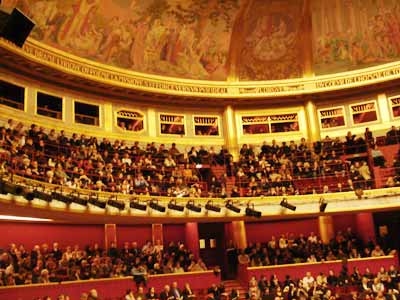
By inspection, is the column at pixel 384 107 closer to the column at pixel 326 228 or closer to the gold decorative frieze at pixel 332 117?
the gold decorative frieze at pixel 332 117

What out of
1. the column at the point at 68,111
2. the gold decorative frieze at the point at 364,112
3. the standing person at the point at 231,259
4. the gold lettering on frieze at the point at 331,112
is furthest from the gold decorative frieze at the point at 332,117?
the column at the point at 68,111

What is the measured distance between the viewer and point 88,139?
15938 mm

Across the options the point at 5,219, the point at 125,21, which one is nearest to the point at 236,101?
the point at 125,21

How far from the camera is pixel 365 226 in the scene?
59.9 ft

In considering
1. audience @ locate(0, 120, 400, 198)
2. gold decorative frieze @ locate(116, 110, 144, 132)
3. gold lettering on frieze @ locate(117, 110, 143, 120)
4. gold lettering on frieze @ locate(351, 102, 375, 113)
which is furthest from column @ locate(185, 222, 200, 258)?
gold lettering on frieze @ locate(351, 102, 375, 113)

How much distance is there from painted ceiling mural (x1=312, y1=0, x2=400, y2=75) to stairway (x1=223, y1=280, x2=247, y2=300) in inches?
371

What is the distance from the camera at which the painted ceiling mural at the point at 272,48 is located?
20.2 m

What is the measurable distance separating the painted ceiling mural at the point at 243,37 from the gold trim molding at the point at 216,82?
0.35 m

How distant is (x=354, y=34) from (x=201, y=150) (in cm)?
837

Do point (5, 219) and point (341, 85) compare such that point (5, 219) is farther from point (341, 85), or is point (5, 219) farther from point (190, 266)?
point (341, 85)

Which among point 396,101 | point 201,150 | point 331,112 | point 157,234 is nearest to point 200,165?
point 201,150

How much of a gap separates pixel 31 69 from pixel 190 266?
26.6ft

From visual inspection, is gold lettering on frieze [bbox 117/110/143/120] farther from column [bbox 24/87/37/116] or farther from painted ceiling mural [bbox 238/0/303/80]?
painted ceiling mural [bbox 238/0/303/80]

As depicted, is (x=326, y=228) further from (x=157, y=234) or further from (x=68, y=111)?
(x=68, y=111)
